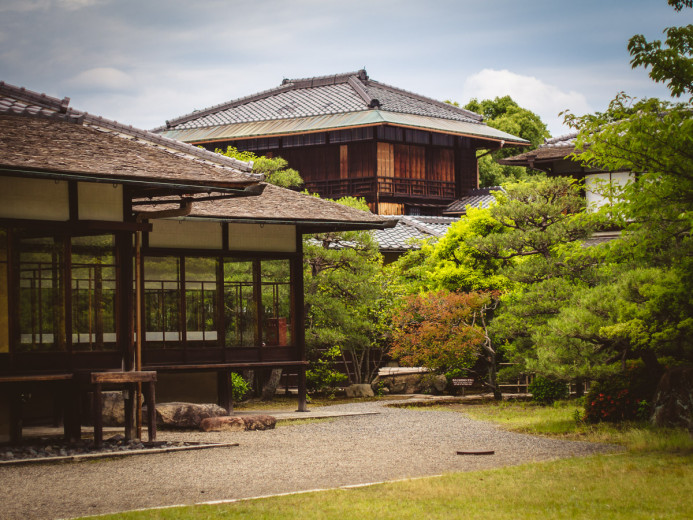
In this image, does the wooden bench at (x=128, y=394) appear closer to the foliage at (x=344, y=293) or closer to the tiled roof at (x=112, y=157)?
the tiled roof at (x=112, y=157)

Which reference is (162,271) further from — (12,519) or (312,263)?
(12,519)

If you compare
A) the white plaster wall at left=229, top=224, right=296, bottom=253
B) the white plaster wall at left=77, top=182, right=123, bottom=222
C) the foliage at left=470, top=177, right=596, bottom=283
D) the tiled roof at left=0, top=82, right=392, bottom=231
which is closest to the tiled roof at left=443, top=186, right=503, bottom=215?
the foliage at left=470, top=177, right=596, bottom=283

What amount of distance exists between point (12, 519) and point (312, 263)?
53.3ft

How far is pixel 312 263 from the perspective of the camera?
2530 cm

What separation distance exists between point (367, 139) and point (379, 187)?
85.1 inches

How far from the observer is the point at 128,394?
15.8m

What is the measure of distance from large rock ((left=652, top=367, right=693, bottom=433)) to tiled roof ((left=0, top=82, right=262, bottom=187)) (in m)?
7.60

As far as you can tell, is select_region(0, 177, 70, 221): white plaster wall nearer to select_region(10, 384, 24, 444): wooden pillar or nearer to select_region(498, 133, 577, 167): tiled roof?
select_region(10, 384, 24, 444): wooden pillar

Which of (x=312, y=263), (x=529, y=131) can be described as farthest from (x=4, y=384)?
(x=529, y=131)

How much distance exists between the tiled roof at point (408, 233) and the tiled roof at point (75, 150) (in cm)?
1578

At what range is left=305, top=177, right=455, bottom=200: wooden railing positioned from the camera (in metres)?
41.1

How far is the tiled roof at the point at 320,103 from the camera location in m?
42.8

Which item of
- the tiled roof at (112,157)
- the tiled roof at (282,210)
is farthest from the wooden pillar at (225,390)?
the tiled roof at (112,157)

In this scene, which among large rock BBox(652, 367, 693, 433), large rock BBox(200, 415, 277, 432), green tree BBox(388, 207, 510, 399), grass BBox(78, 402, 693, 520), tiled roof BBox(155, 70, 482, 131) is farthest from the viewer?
tiled roof BBox(155, 70, 482, 131)
